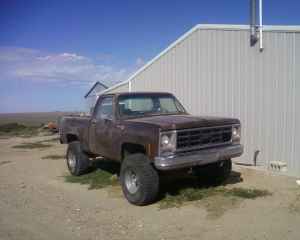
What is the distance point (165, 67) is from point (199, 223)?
7.52 meters

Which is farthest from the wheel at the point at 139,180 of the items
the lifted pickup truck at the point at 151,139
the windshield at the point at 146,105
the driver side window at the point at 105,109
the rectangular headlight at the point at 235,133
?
the rectangular headlight at the point at 235,133

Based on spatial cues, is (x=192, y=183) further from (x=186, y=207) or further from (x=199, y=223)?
(x=199, y=223)

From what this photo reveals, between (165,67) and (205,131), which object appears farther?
(165,67)

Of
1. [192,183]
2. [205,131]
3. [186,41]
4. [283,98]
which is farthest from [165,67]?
[205,131]

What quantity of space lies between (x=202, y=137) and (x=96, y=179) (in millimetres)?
3455

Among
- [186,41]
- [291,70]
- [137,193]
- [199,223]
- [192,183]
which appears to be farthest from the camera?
[186,41]

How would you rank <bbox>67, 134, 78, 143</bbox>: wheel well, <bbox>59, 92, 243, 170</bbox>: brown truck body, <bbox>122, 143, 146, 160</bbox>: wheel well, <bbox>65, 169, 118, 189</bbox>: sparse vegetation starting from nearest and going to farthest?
<bbox>59, 92, 243, 170</bbox>: brown truck body
<bbox>122, 143, 146, 160</bbox>: wheel well
<bbox>65, 169, 118, 189</bbox>: sparse vegetation
<bbox>67, 134, 78, 143</bbox>: wheel well

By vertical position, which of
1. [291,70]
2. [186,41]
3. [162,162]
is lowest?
[162,162]

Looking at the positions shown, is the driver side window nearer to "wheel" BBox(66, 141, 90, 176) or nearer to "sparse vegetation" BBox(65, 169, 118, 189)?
"wheel" BBox(66, 141, 90, 176)

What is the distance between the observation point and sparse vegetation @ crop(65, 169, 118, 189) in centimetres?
889

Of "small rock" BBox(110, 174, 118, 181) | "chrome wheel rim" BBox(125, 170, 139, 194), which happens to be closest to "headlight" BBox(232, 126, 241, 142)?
"chrome wheel rim" BBox(125, 170, 139, 194)

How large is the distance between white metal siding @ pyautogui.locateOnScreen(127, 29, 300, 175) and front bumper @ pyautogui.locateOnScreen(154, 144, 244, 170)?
2.66m

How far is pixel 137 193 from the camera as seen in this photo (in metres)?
6.94

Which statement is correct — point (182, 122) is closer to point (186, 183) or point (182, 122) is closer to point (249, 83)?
point (186, 183)
